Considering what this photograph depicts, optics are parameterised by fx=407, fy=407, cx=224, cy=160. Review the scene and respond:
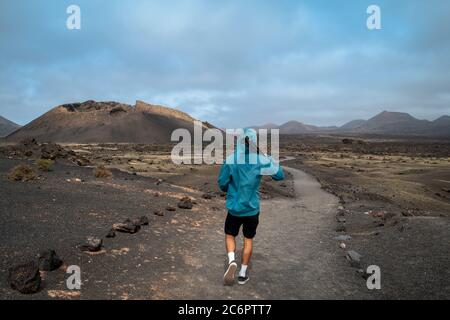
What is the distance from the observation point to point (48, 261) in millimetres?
6637

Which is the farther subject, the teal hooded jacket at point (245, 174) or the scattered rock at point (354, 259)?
the scattered rock at point (354, 259)

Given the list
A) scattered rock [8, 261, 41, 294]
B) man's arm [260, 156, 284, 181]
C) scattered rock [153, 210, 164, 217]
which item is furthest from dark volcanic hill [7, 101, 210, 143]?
scattered rock [8, 261, 41, 294]

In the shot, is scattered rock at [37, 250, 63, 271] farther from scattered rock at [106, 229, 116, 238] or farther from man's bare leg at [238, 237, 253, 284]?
man's bare leg at [238, 237, 253, 284]

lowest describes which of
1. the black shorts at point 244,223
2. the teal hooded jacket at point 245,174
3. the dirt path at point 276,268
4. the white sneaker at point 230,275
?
the dirt path at point 276,268

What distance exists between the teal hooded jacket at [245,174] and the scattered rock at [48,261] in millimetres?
3012

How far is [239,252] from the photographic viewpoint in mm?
8961

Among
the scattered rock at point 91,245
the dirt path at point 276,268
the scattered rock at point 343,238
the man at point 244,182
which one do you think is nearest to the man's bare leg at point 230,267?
the man at point 244,182

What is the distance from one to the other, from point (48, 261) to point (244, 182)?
136 inches

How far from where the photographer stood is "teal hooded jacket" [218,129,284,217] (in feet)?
21.2

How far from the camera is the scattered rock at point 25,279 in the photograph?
5.64m

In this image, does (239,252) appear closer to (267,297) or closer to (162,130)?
(267,297)

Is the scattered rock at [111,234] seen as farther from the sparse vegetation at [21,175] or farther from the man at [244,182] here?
the sparse vegetation at [21,175]

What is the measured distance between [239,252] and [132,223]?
106 inches
